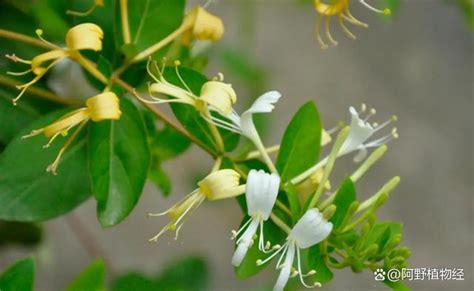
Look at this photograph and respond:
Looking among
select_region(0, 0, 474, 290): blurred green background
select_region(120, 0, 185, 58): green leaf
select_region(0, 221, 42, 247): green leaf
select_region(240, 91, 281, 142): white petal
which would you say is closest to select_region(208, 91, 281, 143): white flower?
select_region(240, 91, 281, 142): white petal

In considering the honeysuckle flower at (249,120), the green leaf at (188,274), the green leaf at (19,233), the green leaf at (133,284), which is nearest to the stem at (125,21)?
the honeysuckle flower at (249,120)

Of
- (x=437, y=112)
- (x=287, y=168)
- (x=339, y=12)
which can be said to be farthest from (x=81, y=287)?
(x=437, y=112)

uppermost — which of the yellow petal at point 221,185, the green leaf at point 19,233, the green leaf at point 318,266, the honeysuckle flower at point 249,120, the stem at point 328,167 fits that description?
the honeysuckle flower at point 249,120

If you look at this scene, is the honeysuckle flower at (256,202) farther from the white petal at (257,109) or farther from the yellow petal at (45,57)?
the yellow petal at (45,57)

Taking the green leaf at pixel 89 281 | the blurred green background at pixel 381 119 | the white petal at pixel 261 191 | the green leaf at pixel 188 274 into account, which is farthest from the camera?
the blurred green background at pixel 381 119

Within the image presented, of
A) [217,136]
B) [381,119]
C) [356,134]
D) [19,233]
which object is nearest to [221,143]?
[217,136]

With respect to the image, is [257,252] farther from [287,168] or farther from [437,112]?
[437,112]
